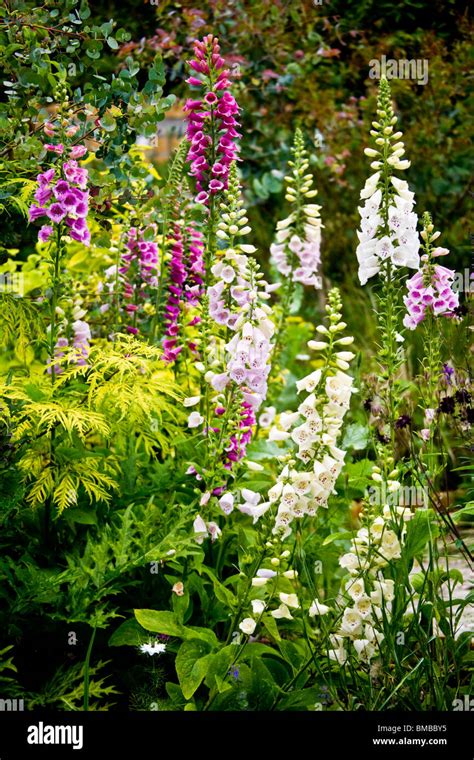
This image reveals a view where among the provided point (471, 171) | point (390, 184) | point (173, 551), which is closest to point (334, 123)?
point (471, 171)

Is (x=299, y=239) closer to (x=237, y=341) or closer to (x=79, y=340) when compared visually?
(x=79, y=340)

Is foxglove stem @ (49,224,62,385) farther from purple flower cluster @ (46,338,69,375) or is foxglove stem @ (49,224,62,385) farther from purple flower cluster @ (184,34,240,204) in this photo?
purple flower cluster @ (184,34,240,204)

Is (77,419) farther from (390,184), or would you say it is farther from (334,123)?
(334,123)

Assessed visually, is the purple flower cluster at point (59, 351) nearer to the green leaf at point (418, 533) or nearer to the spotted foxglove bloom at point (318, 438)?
the spotted foxglove bloom at point (318, 438)

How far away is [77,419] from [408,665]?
Answer: 4.30 feet

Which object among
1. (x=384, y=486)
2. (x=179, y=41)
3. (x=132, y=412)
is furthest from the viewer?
(x=179, y=41)

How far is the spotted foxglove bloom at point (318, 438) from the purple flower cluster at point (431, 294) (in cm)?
50

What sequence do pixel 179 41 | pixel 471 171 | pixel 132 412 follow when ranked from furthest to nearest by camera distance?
pixel 471 171 → pixel 179 41 → pixel 132 412

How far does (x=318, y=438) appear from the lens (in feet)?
9.36

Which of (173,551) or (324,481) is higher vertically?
(324,481)

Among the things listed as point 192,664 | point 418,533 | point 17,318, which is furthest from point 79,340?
point 418,533

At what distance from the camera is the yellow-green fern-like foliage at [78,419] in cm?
320

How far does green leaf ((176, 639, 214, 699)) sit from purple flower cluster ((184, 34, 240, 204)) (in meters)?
1.60

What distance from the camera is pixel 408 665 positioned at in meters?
3.21
